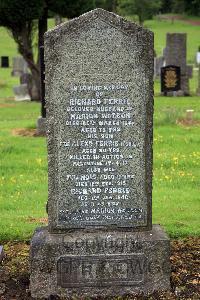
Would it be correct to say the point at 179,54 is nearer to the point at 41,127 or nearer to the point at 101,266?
the point at 41,127

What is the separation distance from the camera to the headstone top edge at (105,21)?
17.7 ft

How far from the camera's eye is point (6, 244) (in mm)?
6965

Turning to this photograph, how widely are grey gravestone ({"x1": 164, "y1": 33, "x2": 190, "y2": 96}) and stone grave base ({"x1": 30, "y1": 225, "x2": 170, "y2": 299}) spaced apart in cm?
2055

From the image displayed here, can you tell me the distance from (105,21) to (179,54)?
2094 centimetres

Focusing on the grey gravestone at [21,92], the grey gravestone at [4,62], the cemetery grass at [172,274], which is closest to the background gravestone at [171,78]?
the grey gravestone at [21,92]

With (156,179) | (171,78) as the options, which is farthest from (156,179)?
(171,78)

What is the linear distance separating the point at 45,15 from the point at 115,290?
20.8 meters

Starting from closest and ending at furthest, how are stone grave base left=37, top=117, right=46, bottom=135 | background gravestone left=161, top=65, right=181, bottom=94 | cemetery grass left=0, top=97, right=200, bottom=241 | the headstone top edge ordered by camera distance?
1. the headstone top edge
2. cemetery grass left=0, top=97, right=200, bottom=241
3. stone grave base left=37, top=117, right=46, bottom=135
4. background gravestone left=161, top=65, right=181, bottom=94

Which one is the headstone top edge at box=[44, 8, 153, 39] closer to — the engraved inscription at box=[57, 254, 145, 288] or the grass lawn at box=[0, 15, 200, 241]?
the engraved inscription at box=[57, 254, 145, 288]

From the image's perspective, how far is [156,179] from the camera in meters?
10.3

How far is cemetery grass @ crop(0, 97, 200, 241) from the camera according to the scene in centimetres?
780

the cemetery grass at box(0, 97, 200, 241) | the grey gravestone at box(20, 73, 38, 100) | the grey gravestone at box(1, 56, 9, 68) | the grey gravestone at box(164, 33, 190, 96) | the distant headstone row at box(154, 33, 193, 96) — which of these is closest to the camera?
the cemetery grass at box(0, 97, 200, 241)

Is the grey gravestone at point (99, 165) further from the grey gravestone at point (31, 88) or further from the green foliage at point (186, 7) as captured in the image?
the green foliage at point (186, 7)

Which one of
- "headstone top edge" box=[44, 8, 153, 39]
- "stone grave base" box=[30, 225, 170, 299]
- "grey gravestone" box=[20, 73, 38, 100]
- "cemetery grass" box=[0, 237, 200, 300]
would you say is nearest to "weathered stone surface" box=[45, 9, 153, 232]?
"headstone top edge" box=[44, 8, 153, 39]
